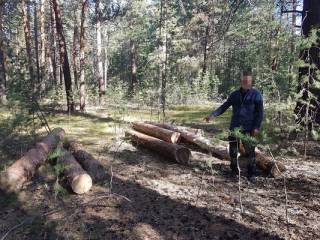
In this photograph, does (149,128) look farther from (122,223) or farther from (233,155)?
(122,223)

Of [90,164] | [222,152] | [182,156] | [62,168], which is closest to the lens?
[62,168]

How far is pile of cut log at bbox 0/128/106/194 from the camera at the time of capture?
254 inches

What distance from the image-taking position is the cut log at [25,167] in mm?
6617

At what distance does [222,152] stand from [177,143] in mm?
1705

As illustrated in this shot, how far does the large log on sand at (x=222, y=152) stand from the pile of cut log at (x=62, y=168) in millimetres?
2644

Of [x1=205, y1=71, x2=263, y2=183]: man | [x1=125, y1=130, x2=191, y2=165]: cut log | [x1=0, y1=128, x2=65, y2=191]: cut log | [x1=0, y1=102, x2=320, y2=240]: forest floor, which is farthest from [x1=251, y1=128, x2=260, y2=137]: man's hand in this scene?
[x1=0, y1=128, x2=65, y2=191]: cut log

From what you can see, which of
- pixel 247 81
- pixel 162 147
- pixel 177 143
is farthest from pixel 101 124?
pixel 247 81

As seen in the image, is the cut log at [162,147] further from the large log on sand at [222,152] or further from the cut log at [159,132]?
the large log on sand at [222,152]

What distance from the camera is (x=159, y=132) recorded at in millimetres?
9844

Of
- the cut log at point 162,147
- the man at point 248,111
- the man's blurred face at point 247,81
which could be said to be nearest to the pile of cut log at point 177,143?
the cut log at point 162,147

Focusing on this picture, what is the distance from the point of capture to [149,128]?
10.4 m

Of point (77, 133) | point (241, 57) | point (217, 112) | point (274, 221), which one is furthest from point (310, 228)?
point (241, 57)

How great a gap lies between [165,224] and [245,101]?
283 centimetres

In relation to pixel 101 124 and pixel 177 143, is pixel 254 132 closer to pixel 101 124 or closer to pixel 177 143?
pixel 177 143
